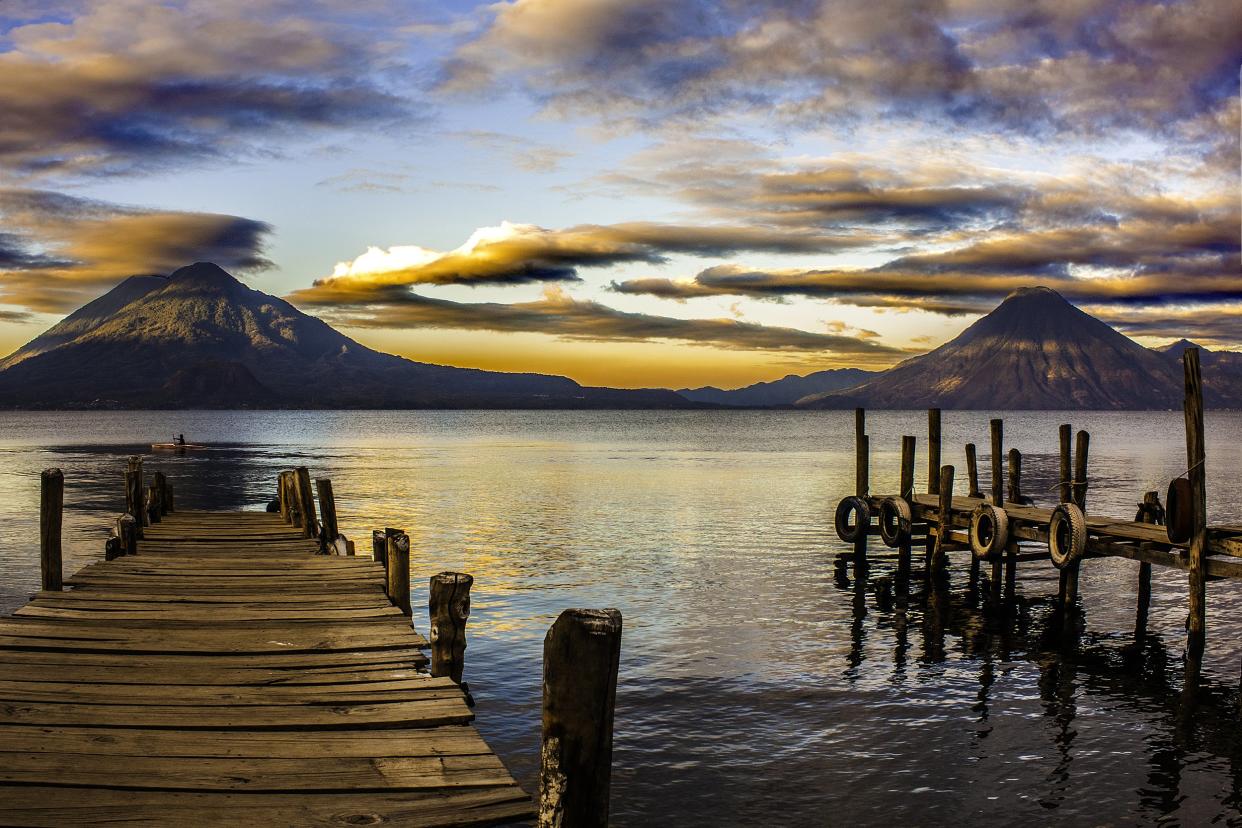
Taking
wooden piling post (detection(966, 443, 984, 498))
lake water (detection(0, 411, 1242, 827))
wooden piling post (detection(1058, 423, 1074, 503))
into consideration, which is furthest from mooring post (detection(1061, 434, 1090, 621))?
wooden piling post (detection(966, 443, 984, 498))

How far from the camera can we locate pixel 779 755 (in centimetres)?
1277

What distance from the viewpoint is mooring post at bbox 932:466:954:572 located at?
2536 cm

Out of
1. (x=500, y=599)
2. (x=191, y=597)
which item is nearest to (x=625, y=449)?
(x=500, y=599)

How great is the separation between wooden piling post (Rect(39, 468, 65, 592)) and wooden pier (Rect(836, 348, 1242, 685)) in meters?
17.6

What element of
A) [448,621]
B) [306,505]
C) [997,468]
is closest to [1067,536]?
[997,468]

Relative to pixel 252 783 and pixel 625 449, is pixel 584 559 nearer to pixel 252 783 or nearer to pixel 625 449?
pixel 252 783

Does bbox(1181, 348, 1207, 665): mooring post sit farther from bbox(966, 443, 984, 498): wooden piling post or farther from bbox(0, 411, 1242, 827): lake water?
bbox(966, 443, 984, 498): wooden piling post

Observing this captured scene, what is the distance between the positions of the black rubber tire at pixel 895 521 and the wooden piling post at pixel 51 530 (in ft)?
65.1

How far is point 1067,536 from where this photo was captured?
20.2m

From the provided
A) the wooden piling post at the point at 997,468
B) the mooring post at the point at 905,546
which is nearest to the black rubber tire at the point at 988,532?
the mooring post at the point at 905,546

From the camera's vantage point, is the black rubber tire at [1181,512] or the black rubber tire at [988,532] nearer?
the black rubber tire at [1181,512]

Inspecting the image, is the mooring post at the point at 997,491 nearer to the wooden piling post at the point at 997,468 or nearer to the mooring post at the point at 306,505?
the wooden piling post at the point at 997,468

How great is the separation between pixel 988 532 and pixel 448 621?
1622 centimetres

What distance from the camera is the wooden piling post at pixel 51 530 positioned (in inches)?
608
